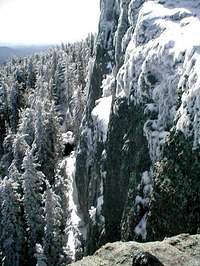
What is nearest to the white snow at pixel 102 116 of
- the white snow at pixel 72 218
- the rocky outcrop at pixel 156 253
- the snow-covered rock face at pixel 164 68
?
the snow-covered rock face at pixel 164 68

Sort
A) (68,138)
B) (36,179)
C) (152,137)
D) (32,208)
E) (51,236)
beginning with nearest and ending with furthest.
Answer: (152,137) → (51,236) → (32,208) → (36,179) → (68,138)

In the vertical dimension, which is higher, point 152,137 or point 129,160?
point 152,137

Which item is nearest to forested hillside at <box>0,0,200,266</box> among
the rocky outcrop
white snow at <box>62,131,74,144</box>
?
the rocky outcrop

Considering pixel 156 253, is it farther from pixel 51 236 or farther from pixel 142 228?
pixel 51 236

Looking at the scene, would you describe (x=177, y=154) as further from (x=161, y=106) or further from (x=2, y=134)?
(x=2, y=134)

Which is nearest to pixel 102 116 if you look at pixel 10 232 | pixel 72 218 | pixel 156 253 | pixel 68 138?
pixel 72 218

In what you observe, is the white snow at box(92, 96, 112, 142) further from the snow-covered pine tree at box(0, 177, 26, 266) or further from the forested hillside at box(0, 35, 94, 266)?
the snow-covered pine tree at box(0, 177, 26, 266)

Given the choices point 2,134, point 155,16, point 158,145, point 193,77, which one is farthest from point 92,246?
point 2,134
